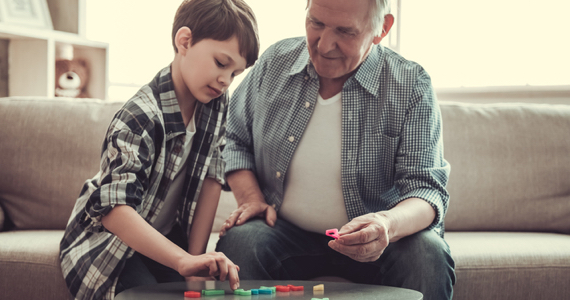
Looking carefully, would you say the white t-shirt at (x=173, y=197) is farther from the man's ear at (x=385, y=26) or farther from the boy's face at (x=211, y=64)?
the man's ear at (x=385, y=26)

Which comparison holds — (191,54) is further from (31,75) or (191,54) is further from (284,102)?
(31,75)

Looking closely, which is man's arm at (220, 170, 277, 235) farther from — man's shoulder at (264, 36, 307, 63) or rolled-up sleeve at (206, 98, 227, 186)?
man's shoulder at (264, 36, 307, 63)

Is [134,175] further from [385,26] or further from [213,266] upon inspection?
[385,26]

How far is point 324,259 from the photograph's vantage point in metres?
1.42

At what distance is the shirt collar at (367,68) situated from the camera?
4.83ft

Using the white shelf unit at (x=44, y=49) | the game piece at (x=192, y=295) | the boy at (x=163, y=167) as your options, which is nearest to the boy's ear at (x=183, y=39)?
the boy at (x=163, y=167)

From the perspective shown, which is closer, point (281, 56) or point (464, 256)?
point (464, 256)

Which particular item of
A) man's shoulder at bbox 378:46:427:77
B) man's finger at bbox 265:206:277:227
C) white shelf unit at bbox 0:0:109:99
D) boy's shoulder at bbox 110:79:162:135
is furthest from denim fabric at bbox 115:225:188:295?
white shelf unit at bbox 0:0:109:99

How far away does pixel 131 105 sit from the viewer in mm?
1156

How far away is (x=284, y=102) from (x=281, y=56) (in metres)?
0.17

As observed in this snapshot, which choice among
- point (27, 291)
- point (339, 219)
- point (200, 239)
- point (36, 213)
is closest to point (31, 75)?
point (36, 213)

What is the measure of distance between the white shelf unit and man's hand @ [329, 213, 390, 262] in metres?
2.09

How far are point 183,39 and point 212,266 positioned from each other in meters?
0.53

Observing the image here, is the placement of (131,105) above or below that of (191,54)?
below
